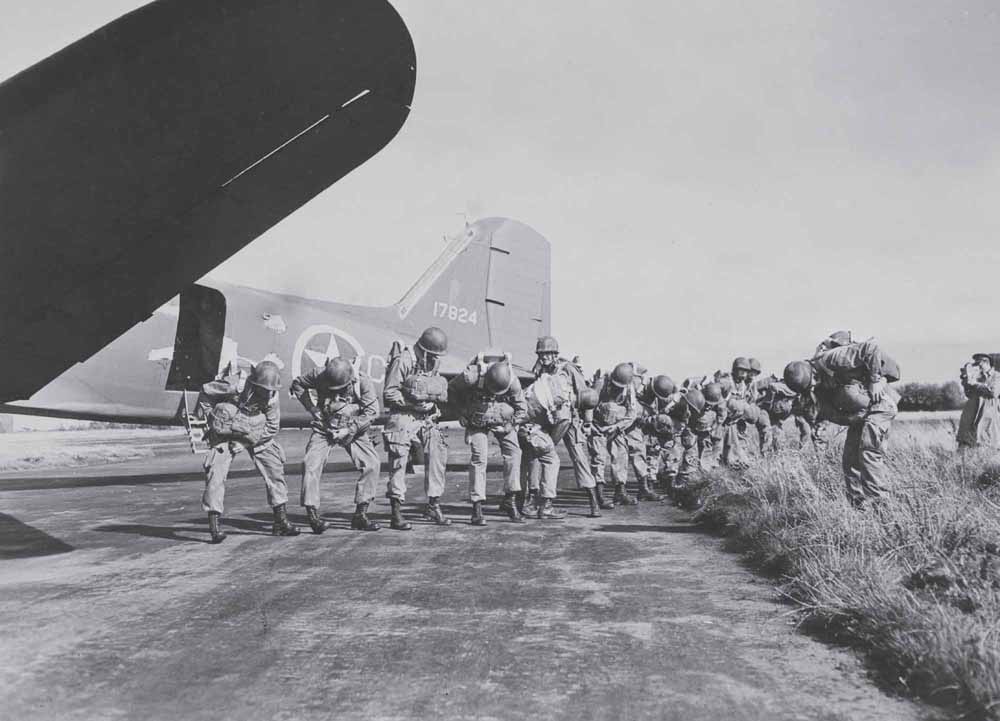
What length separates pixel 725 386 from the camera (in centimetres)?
1402

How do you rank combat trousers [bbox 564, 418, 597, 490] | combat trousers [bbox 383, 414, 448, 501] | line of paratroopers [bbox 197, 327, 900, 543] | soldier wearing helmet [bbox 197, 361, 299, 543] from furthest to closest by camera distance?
combat trousers [bbox 564, 418, 597, 490] < combat trousers [bbox 383, 414, 448, 501] < soldier wearing helmet [bbox 197, 361, 299, 543] < line of paratroopers [bbox 197, 327, 900, 543]

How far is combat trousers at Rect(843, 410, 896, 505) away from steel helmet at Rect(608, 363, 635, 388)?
13.0 feet

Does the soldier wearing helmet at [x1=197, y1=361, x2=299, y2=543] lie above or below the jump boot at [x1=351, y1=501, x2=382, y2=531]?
above

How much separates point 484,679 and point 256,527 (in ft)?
17.8

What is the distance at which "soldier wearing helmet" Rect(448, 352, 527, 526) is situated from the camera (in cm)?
873

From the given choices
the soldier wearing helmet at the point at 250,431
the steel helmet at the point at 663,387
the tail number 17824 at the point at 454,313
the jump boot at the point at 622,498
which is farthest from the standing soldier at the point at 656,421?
the tail number 17824 at the point at 454,313

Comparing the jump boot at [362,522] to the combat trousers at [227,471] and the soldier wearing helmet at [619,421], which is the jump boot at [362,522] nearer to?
the combat trousers at [227,471]

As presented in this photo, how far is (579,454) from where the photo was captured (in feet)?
31.0

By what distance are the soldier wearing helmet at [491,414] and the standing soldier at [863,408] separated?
3477mm

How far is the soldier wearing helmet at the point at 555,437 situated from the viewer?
913cm

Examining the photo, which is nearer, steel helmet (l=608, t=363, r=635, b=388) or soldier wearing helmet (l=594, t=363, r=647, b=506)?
soldier wearing helmet (l=594, t=363, r=647, b=506)

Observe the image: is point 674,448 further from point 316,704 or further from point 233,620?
point 316,704

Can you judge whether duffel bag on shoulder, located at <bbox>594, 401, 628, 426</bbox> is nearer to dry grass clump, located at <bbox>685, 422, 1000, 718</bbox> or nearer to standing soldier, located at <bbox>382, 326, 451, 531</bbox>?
dry grass clump, located at <bbox>685, 422, 1000, 718</bbox>

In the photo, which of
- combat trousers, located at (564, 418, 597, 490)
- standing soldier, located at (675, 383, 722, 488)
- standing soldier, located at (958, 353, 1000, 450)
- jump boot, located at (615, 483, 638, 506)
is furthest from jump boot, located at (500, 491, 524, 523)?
standing soldier, located at (958, 353, 1000, 450)
